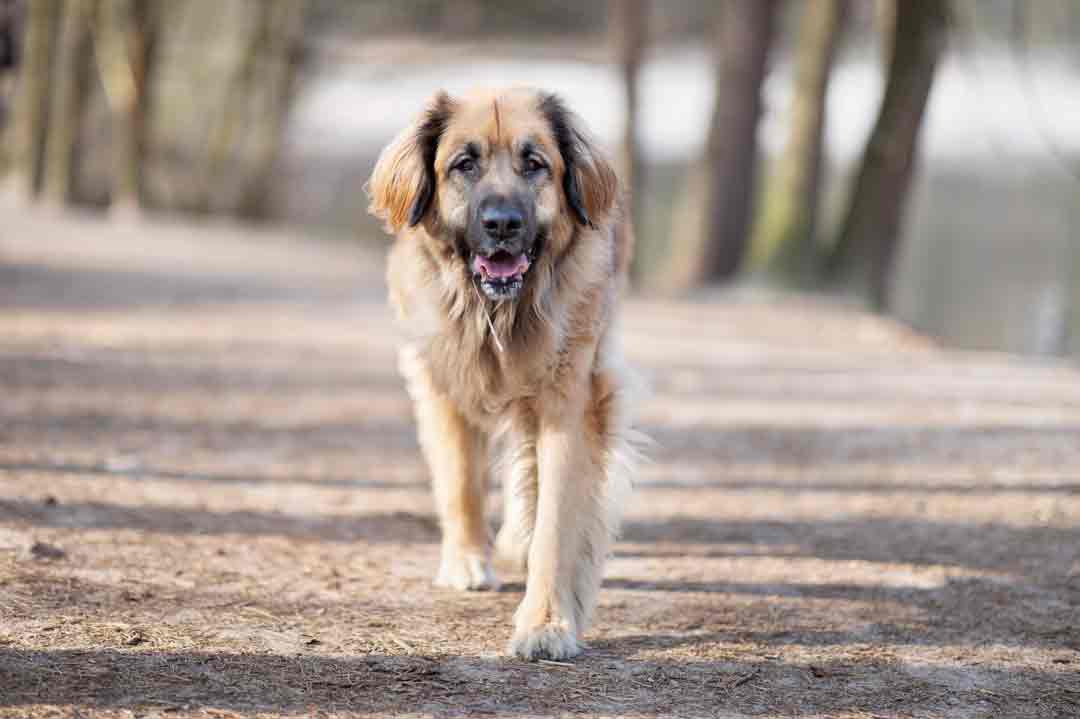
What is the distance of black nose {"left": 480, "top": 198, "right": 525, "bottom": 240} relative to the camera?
4.83m

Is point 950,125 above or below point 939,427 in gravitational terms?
above

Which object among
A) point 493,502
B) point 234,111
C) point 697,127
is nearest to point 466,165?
point 493,502

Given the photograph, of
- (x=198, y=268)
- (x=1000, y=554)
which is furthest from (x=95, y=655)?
(x=198, y=268)

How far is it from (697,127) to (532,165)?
2849 cm

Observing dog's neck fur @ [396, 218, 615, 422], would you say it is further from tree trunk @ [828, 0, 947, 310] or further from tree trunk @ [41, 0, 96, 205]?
tree trunk @ [41, 0, 96, 205]

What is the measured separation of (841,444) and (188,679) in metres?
5.15

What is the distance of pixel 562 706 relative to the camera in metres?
4.13

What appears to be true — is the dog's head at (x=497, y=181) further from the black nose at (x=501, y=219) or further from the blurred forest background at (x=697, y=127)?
the blurred forest background at (x=697, y=127)

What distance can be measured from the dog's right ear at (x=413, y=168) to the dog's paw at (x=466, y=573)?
4.46 feet

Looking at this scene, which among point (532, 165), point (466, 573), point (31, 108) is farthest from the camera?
point (31, 108)

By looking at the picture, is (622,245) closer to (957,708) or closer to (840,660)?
(840,660)

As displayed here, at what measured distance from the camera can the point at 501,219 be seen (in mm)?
4828

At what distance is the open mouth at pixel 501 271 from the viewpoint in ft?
16.2

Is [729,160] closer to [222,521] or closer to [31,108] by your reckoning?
[31,108]
